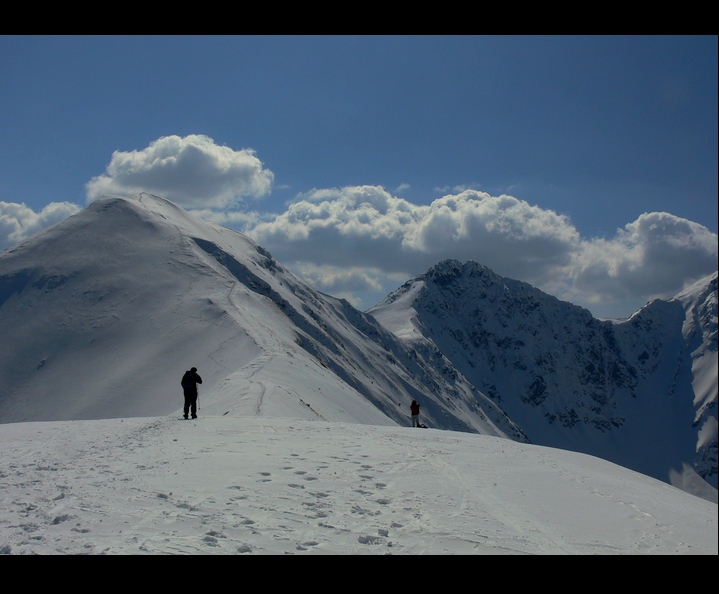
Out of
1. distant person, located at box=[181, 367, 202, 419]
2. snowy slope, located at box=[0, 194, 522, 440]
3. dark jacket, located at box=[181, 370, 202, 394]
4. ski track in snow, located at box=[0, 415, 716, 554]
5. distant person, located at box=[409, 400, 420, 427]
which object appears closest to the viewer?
ski track in snow, located at box=[0, 415, 716, 554]

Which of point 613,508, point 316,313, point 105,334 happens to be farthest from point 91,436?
point 316,313

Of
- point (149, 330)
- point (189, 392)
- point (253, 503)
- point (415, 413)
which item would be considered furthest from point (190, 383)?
point (149, 330)

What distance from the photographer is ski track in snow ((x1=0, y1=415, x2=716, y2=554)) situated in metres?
9.27

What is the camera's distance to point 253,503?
1136 cm

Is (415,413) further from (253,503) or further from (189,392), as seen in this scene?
(253,503)

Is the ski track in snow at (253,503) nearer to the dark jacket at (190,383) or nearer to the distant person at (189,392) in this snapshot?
the distant person at (189,392)

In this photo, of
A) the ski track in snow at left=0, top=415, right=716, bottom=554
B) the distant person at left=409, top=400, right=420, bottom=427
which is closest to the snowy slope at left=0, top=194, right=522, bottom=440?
the distant person at left=409, top=400, right=420, bottom=427

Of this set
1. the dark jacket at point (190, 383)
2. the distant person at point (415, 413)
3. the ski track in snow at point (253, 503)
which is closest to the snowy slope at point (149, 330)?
the dark jacket at point (190, 383)

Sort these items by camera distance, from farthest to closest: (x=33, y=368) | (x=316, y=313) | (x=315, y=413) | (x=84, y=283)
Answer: (x=316, y=313) → (x=84, y=283) → (x=33, y=368) → (x=315, y=413)

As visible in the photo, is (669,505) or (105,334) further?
(105,334)

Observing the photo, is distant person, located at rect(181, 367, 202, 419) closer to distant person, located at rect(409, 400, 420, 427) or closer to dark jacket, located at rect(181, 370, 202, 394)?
dark jacket, located at rect(181, 370, 202, 394)

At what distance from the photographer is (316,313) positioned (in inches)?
6097
